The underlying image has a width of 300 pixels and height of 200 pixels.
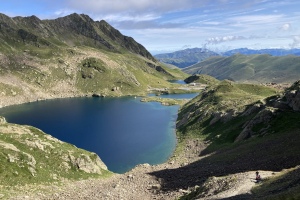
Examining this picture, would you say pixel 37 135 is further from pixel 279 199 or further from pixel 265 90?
pixel 265 90

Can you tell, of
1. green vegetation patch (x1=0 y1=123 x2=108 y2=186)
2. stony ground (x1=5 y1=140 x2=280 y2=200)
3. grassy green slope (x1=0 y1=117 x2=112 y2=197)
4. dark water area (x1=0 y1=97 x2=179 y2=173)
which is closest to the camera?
stony ground (x1=5 y1=140 x2=280 y2=200)

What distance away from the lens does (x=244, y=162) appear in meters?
66.9

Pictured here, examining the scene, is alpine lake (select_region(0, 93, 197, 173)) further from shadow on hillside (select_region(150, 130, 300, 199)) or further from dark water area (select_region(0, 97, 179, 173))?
shadow on hillside (select_region(150, 130, 300, 199))

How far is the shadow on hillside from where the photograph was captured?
6050 cm

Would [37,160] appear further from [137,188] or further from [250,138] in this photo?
[250,138]

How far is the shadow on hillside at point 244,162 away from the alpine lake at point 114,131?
24.9m

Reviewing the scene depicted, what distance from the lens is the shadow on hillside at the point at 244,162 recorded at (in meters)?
60.5

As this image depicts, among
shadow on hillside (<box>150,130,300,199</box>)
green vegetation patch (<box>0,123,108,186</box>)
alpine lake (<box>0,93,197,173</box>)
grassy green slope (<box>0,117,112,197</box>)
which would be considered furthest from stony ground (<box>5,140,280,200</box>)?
alpine lake (<box>0,93,197,173</box>)

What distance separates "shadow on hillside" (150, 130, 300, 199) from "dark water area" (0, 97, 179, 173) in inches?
987

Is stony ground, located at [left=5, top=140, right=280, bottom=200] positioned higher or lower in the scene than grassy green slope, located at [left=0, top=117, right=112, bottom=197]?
lower

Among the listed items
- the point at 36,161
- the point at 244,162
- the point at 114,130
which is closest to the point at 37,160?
the point at 36,161

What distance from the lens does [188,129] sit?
12900 centimetres

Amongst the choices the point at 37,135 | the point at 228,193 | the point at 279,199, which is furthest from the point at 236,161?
the point at 37,135

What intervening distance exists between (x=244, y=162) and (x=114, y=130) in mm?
85303
